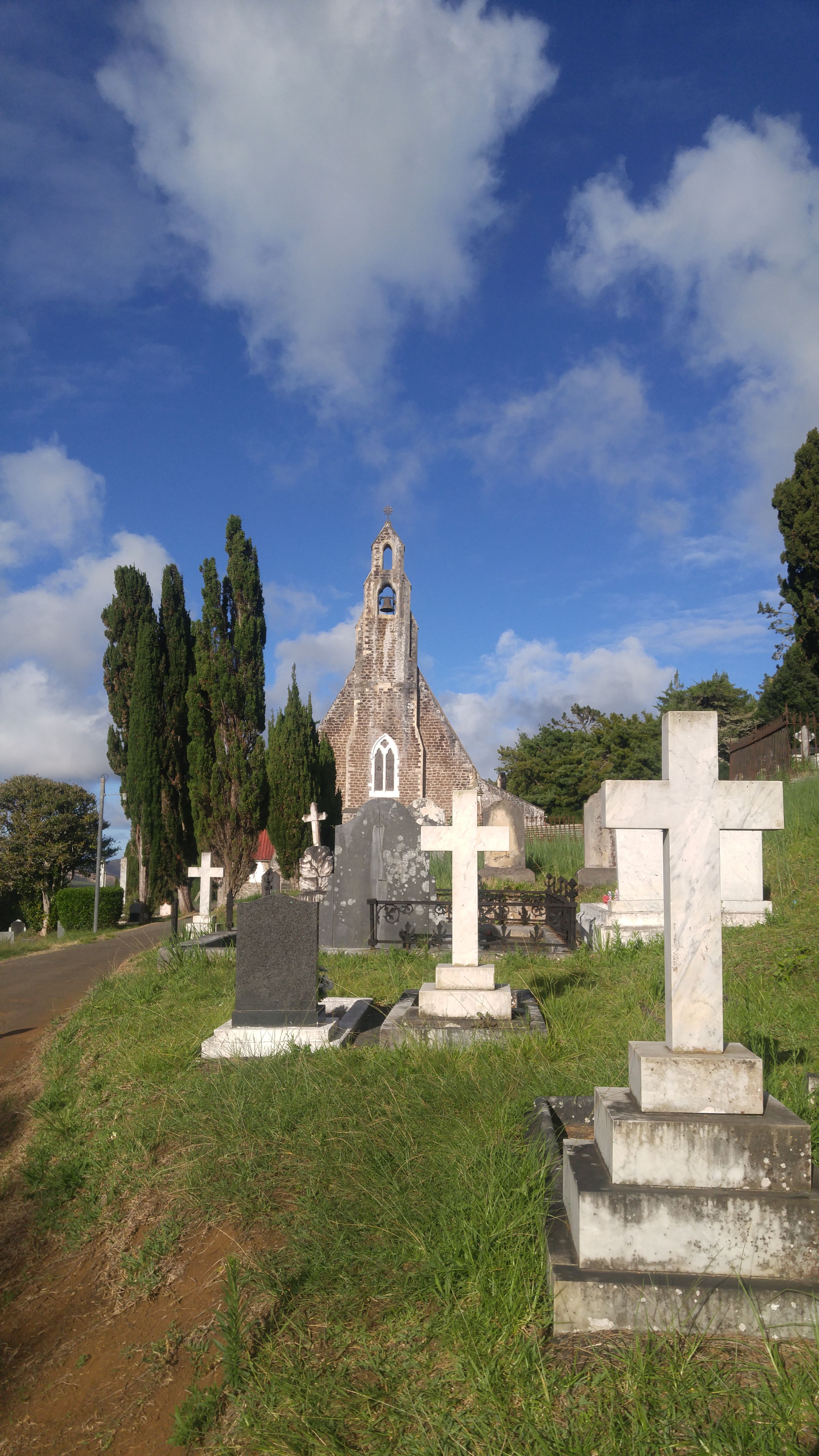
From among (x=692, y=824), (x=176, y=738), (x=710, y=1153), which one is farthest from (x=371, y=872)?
(x=176, y=738)

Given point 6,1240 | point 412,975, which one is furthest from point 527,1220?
point 412,975

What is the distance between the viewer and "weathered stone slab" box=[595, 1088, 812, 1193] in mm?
2582

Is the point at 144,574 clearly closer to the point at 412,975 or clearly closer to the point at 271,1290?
the point at 412,975

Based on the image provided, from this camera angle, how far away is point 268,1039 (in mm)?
5590

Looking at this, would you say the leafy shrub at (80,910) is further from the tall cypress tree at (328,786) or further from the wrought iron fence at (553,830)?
the wrought iron fence at (553,830)

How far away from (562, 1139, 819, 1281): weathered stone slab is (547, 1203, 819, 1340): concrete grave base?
4cm

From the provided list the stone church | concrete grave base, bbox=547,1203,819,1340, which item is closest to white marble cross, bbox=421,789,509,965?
concrete grave base, bbox=547,1203,819,1340

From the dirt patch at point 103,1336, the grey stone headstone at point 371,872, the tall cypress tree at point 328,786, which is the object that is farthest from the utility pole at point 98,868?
the dirt patch at point 103,1336

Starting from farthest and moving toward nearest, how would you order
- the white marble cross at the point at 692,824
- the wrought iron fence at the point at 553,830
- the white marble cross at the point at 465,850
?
the wrought iron fence at the point at 553,830, the white marble cross at the point at 465,850, the white marble cross at the point at 692,824

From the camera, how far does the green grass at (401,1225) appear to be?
2.12m

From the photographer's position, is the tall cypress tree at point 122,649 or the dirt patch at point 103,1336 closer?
the dirt patch at point 103,1336

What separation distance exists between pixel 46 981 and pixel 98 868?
780 cm

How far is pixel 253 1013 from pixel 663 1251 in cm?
379

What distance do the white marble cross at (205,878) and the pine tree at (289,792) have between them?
20.7 feet
